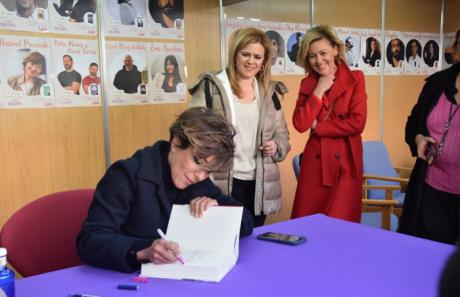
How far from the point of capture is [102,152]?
3.58 meters

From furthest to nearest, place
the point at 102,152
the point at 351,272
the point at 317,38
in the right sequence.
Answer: the point at 102,152
the point at 317,38
the point at 351,272

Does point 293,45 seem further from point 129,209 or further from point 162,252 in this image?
point 162,252

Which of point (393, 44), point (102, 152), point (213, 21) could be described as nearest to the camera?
point (102, 152)

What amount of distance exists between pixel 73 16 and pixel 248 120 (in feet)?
4.91

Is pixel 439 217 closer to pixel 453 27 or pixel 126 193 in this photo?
pixel 126 193

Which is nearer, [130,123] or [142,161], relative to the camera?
[142,161]

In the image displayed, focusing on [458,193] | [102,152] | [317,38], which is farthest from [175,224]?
[102,152]

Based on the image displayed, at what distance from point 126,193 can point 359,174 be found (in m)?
1.56

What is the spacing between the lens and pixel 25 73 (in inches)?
126

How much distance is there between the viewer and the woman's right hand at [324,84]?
9.17ft

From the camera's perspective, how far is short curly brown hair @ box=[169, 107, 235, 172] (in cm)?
163

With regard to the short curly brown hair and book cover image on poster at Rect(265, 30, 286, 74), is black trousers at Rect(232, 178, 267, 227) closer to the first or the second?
the short curly brown hair

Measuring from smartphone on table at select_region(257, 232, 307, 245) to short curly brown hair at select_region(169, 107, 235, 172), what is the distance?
12.4 inches

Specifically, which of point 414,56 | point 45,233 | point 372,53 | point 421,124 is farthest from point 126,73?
point 414,56
